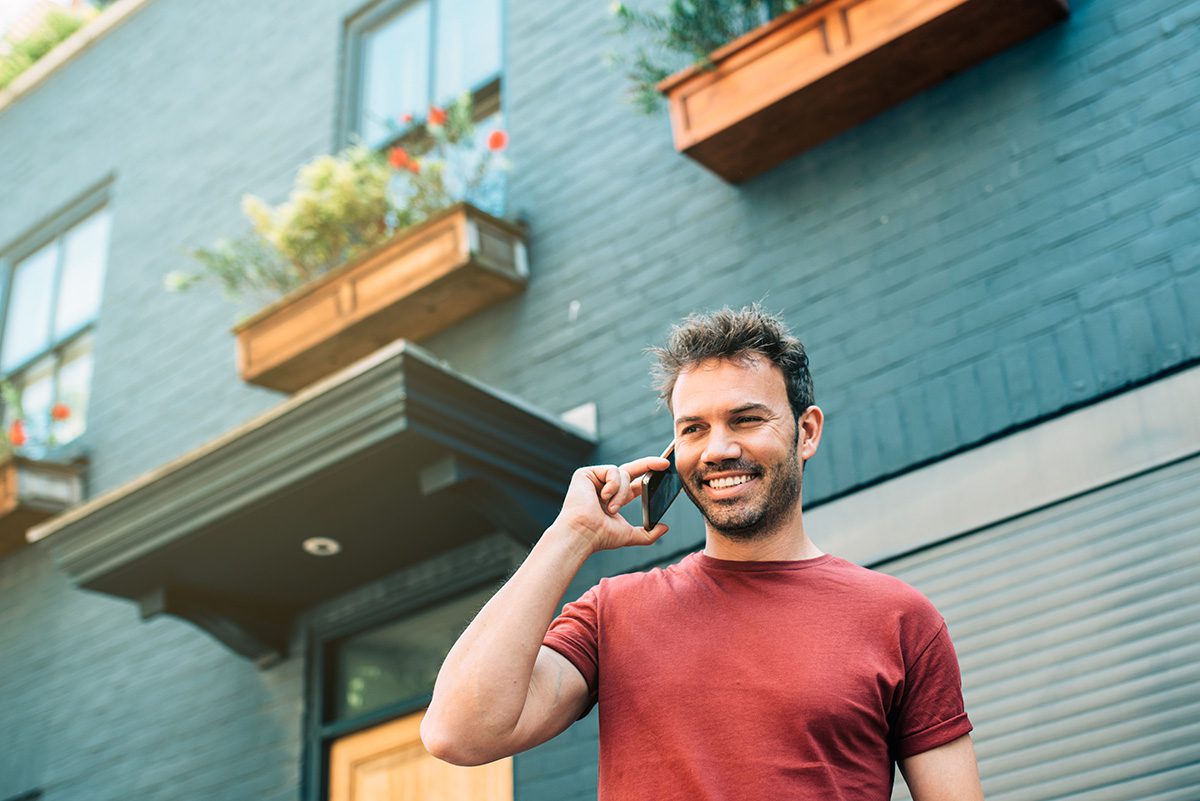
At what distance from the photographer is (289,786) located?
19.2 ft

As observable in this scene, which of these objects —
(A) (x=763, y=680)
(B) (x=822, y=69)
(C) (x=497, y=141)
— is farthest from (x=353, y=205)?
(A) (x=763, y=680)

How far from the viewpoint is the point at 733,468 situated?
2.23 m

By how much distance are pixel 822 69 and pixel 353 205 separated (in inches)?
102

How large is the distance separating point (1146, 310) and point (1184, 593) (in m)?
0.86

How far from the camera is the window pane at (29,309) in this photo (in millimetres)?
9062

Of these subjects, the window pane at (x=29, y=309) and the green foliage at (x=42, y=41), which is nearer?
the window pane at (x=29, y=309)

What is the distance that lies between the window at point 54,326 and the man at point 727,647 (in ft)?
21.9

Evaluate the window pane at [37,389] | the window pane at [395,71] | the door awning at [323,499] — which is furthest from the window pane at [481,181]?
the window pane at [37,389]

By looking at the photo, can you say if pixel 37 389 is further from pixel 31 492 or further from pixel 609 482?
pixel 609 482

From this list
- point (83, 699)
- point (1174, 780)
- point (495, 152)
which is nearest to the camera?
point (1174, 780)

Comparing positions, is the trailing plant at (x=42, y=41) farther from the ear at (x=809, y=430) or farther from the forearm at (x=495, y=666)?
the forearm at (x=495, y=666)

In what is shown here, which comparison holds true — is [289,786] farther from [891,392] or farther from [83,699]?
[891,392]

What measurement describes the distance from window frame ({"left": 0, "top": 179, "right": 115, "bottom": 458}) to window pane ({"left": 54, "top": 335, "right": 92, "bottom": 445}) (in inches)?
2.0

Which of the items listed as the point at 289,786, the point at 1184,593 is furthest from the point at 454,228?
the point at 1184,593
